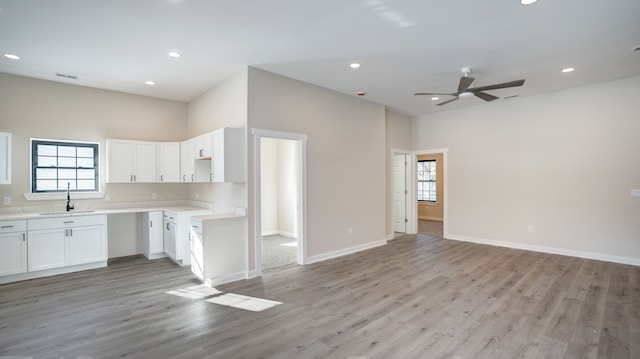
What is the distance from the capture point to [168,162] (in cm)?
561

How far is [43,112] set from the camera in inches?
191

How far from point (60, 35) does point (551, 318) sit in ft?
20.0

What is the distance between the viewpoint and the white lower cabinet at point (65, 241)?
427 cm

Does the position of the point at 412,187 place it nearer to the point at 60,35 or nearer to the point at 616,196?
the point at 616,196

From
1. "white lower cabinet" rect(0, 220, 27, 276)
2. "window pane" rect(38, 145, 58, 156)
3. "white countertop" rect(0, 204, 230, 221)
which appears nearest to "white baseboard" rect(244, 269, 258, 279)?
"white countertop" rect(0, 204, 230, 221)

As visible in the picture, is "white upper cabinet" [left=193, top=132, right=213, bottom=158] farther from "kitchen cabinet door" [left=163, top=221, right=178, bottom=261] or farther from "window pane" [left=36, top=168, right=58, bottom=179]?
"window pane" [left=36, top=168, right=58, bottom=179]

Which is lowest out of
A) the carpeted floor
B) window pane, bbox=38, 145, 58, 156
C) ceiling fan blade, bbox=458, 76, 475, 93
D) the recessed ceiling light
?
the carpeted floor

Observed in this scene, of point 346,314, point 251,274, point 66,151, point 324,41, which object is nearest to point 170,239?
point 251,274

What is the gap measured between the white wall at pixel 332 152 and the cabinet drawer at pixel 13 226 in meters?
3.14

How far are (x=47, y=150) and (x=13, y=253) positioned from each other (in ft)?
5.75

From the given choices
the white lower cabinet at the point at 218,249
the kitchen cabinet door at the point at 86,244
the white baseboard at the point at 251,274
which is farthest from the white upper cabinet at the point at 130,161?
the white baseboard at the point at 251,274

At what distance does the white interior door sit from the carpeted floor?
288 cm

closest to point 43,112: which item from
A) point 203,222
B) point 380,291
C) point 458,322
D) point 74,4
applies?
point 74,4

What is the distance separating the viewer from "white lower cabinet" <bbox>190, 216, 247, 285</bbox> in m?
4.02
